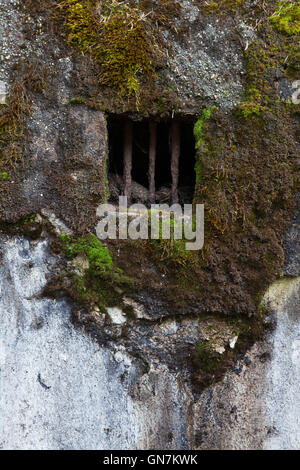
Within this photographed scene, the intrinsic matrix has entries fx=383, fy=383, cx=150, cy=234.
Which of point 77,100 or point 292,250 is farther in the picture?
point 292,250

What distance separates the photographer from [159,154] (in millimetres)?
2299

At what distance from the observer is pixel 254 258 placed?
1.88 metres

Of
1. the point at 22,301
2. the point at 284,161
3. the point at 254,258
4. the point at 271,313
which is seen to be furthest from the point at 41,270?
the point at 284,161

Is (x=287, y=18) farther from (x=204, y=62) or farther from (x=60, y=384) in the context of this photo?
(x=60, y=384)

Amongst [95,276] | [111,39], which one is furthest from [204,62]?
[95,276]

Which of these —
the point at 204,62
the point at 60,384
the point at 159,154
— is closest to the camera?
the point at 60,384

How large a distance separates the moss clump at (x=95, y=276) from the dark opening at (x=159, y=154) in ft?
1.58

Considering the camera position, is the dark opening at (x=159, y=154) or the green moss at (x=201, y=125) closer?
the green moss at (x=201, y=125)
